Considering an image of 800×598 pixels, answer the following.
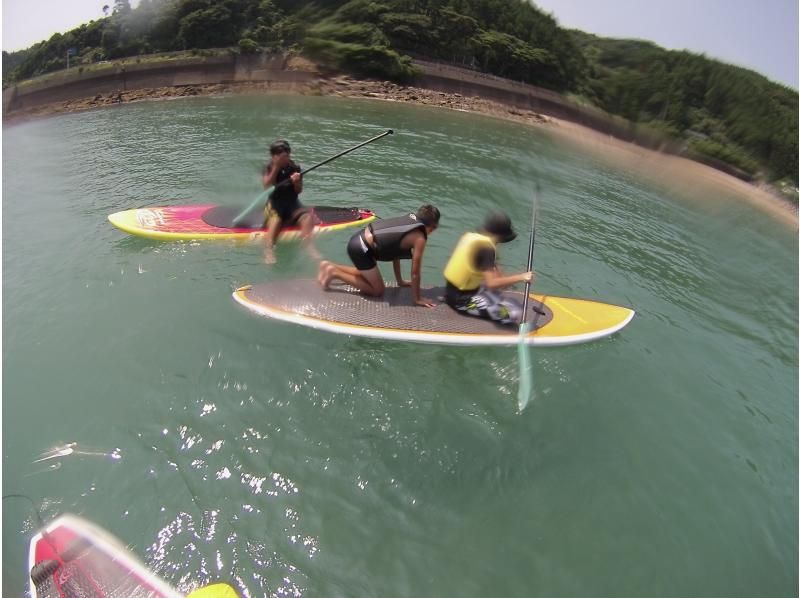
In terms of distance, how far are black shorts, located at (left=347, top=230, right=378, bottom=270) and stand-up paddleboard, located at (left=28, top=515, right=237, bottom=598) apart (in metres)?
3.79

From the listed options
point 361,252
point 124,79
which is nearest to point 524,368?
point 361,252

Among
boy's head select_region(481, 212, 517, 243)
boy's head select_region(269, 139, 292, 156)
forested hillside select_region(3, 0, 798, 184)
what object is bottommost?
boy's head select_region(481, 212, 517, 243)

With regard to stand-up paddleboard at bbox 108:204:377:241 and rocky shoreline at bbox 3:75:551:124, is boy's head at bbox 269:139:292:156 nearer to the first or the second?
stand-up paddleboard at bbox 108:204:377:241

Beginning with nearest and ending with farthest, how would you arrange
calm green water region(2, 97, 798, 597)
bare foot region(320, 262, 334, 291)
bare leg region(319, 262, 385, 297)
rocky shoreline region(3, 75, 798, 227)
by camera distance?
calm green water region(2, 97, 798, 597), bare leg region(319, 262, 385, 297), bare foot region(320, 262, 334, 291), rocky shoreline region(3, 75, 798, 227)

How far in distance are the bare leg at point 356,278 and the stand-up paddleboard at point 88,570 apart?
12.4 feet

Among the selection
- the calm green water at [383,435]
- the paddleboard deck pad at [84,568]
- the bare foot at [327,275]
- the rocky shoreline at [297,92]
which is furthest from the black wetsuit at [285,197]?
the rocky shoreline at [297,92]

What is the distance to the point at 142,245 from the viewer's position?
25.2 feet

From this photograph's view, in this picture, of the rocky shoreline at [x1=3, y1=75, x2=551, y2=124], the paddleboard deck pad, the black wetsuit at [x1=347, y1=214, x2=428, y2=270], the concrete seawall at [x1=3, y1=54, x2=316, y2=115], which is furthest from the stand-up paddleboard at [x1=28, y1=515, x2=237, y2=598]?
the concrete seawall at [x1=3, y1=54, x2=316, y2=115]

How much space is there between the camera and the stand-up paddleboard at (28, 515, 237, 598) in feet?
10.4

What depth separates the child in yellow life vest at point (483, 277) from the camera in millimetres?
5293

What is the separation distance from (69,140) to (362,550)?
20809 millimetres

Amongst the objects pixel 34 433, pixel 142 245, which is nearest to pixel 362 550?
pixel 34 433

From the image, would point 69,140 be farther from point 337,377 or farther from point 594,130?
point 594,130

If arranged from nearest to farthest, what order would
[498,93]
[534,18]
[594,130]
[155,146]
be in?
[594,130] → [534,18] → [155,146] → [498,93]
